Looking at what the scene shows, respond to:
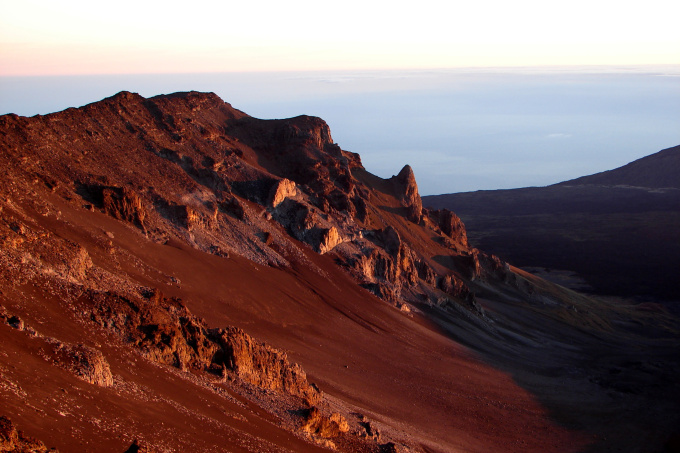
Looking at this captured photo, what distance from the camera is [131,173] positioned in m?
37.8

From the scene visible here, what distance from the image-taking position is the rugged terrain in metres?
18.0

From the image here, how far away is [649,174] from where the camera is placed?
157 meters

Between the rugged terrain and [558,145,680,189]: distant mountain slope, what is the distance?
97.9 meters

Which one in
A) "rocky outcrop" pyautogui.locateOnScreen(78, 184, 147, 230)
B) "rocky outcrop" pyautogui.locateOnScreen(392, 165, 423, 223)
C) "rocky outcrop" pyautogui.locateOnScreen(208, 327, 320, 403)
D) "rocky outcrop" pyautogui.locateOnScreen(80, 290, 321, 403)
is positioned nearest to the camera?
"rocky outcrop" pyautogui.locateOnScreen(80, 290, 321, 403)

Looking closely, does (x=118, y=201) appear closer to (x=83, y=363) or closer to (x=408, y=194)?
(x=83, y=363)

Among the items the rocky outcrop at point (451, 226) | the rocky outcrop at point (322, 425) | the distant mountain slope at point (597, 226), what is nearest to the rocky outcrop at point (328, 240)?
the rocky outcrop at point (451, 226)

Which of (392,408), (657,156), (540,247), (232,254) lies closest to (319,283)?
(232,254)

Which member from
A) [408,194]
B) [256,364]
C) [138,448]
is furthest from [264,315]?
[408,194]

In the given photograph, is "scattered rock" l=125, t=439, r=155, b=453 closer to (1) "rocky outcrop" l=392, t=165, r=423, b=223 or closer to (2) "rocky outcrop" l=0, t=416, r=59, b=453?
(2) "rocky outcrop" l=0, t=416, r=59, b=453

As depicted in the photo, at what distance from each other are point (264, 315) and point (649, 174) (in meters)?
145

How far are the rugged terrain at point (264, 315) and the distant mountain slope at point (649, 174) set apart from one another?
9788 cm

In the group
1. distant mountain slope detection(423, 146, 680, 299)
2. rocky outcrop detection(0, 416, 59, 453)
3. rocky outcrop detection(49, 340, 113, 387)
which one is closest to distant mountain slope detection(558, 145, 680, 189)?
distant mountain slope detection(423, 146, 680, 299)

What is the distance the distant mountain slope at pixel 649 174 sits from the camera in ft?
499

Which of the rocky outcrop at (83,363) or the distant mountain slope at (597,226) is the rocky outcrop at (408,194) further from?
the rocky outcrop at (83,363)
